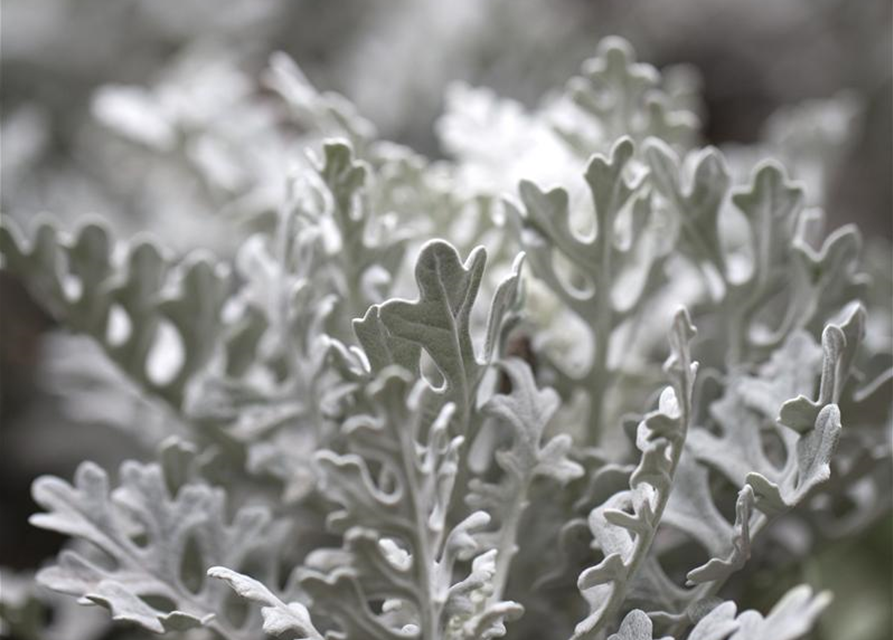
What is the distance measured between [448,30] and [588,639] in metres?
0.92

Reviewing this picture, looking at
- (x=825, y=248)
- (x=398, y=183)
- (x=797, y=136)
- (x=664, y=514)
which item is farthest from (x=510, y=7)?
(x=664, y=514)

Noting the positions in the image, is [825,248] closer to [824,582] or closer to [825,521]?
[825,521]

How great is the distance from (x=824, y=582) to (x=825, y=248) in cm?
30

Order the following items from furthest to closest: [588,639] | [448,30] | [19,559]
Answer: [448,30]
[19,559]
[588,639]

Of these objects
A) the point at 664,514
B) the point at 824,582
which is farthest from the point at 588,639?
the point at 824,582

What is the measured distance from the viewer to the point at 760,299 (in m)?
0.64

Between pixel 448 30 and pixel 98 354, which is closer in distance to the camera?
pixel 98 354

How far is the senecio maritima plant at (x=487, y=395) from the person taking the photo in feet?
1.53

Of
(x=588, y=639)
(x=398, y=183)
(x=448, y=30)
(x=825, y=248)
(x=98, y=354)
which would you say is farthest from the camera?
(x=448, y=30)

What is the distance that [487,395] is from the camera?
0.53 meters

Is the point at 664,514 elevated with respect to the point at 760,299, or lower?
lower

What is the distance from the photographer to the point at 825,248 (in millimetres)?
591

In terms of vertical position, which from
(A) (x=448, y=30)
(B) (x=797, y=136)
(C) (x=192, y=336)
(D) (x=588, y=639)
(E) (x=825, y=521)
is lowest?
(D) (x=588, y=639)

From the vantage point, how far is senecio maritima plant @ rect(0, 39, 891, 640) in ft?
1.53
